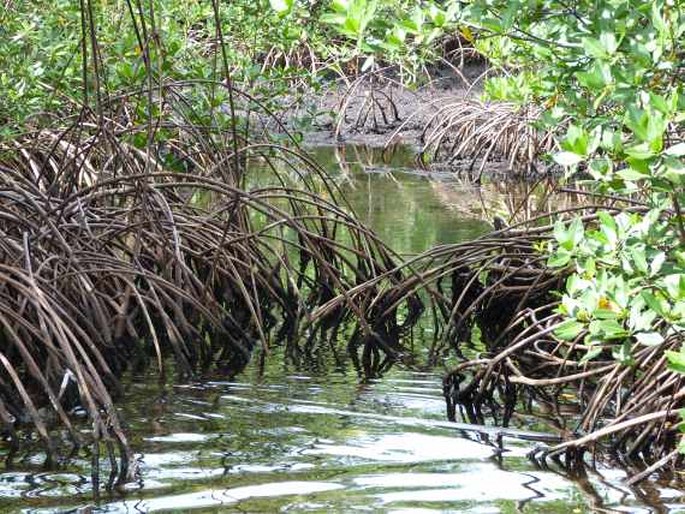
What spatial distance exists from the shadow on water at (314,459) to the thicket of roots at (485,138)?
8.25 m

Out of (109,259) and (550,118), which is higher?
(550,118)

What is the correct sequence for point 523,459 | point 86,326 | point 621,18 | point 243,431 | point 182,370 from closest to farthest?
point 621,18, point 523,459, point 243,431, point 86,326, point 182,370

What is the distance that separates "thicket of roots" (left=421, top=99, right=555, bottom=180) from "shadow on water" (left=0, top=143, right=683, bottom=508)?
27.1 feet

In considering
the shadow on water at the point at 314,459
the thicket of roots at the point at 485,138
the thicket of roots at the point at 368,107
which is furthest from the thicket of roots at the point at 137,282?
the thicket of roots at the point at 368,107

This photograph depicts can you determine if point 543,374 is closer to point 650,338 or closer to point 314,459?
point 314,459

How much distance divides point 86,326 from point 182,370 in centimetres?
56

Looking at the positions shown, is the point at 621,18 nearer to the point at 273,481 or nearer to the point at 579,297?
the point at 579,297

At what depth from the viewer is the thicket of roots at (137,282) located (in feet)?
17.1

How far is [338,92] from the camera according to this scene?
1942 centimetres

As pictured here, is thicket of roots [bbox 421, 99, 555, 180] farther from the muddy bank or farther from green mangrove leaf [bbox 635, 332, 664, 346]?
green mangrove leaf [bbox 635, 332, 664, 346]

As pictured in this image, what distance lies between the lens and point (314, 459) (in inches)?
194

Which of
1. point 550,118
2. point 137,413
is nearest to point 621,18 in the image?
point 550,118

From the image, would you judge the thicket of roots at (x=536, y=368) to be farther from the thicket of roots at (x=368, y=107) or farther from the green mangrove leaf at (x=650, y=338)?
the thicket of roots at (x=368, y=107)

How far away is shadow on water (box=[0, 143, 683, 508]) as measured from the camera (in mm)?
4457
